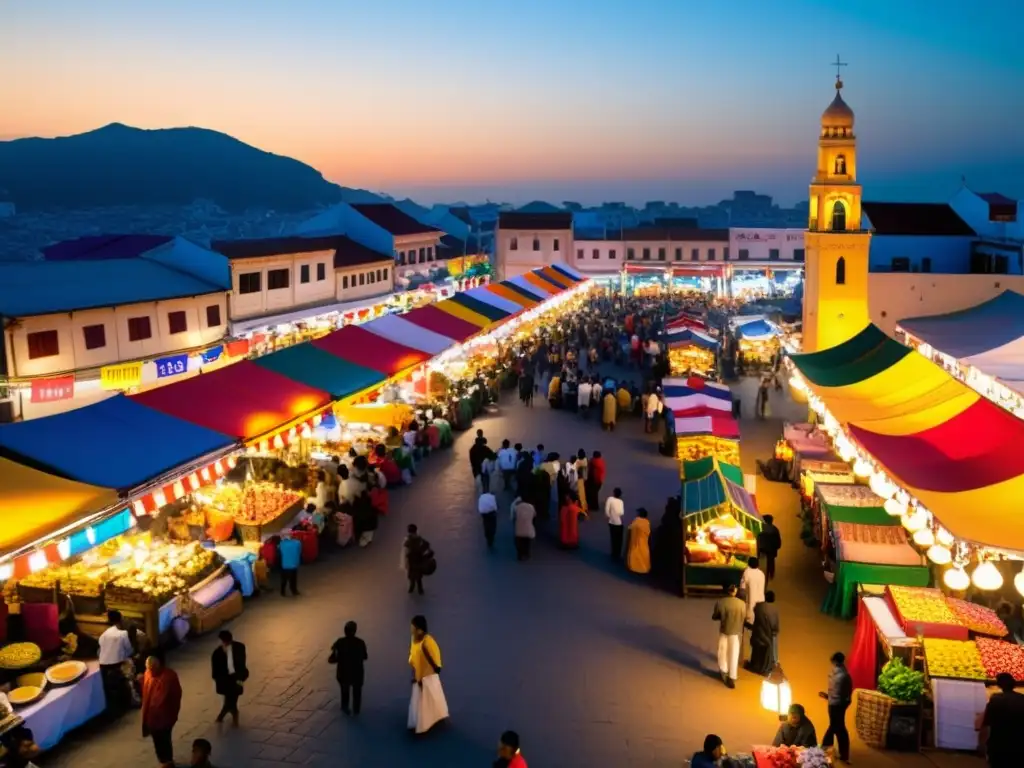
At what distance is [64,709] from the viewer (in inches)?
297

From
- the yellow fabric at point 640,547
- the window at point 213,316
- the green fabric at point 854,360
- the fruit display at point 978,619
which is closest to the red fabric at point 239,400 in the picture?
the yellow fabric at point 640,547

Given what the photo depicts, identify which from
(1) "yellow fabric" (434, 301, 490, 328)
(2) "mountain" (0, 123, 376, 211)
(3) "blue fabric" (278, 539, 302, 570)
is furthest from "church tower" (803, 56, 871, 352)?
(2) "mountain" (0, 123, 376, 211)

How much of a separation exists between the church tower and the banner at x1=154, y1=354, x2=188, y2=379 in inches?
706

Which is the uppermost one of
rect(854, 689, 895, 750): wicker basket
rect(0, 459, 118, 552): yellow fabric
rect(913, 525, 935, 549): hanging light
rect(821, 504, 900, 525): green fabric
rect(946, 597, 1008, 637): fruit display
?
rect(0, 459, 118, 552): yellow fabric

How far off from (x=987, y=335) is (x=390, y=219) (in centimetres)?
3156

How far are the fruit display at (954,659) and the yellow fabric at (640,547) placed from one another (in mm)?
4140

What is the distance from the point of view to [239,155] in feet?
433

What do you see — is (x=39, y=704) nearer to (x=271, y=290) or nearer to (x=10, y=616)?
(x=10, y=616)

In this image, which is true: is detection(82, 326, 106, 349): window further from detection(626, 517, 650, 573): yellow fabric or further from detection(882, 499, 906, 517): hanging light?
detection(882, 499, 906, 517): hanging light

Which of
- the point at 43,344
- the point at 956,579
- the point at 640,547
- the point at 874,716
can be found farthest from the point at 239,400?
the point at 956,579

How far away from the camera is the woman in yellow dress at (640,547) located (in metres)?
11.4

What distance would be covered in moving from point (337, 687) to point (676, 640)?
3812 millimetres

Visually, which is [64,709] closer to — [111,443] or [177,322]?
[111,443]

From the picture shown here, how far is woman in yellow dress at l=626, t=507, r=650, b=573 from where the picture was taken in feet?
37.3
